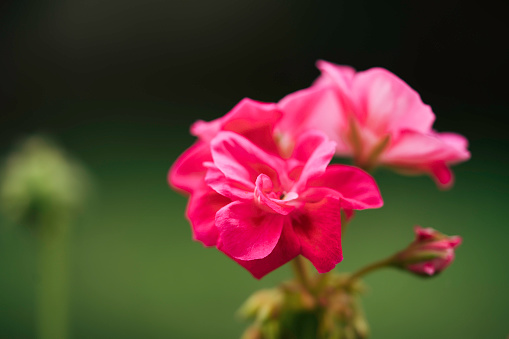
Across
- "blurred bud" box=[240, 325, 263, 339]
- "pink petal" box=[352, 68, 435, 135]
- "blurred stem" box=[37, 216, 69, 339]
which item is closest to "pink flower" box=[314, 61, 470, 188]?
"pink petal" box=[352, 68, 435, 135]

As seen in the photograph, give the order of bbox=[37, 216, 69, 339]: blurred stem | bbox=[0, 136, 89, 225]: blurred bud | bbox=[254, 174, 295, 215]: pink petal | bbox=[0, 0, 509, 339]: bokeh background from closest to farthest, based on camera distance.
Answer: bbox=[254, 174, 295, 215]: pink petal, bbox=[37, 216, 69, 339]: blurred stem, bbox=[0, 136, 89, 225]: blurred bud, bbox=[0, 0, 509, 339]: bokeh background

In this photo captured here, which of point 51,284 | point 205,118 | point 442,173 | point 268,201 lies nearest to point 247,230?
point 268,201

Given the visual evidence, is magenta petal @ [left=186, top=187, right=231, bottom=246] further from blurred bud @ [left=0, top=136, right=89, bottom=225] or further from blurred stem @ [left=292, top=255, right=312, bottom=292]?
blurred bud @ [left=0, top=136, right=89, bottom=225]

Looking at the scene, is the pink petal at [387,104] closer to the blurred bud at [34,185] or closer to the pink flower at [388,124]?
the pink flower at [388,124]

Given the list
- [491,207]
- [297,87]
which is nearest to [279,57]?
[297,87]

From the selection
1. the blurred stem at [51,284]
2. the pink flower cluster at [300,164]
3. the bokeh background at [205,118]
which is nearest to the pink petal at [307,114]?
the pink flower cluster at [300,164]

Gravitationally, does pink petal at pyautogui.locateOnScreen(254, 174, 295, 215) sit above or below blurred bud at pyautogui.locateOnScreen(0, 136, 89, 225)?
above

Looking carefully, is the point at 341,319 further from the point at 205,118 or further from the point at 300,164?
the point at 205,118
